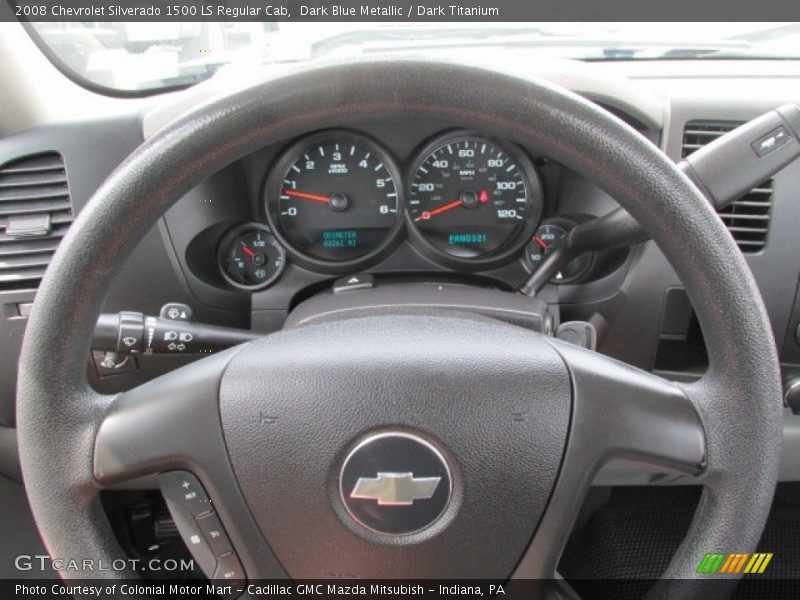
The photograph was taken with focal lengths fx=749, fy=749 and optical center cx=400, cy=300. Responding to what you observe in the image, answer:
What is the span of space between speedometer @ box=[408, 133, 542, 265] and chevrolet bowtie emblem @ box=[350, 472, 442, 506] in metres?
0.99

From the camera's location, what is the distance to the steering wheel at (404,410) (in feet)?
2.83

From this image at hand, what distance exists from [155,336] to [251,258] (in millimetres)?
571

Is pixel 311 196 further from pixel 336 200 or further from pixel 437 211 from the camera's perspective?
pixel 437 211

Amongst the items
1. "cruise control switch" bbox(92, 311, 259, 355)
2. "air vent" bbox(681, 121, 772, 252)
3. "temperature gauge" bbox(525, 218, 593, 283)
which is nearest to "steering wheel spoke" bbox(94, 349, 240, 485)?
"cruise control switch" bbox(92, 311, 259, 355)

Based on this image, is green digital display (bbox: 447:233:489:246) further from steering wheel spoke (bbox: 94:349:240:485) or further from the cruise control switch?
steering wheel spoke (bbox: 94:349:240:485)

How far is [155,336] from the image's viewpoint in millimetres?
1310

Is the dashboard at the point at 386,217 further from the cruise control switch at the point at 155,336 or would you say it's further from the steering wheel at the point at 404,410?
the steering wheel at the point at 404,410

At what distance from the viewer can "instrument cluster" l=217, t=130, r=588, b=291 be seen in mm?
1797

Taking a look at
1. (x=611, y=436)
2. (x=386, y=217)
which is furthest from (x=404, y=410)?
(x=386, y=217)

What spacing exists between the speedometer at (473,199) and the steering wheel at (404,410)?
89cm

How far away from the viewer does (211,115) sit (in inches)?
33.8

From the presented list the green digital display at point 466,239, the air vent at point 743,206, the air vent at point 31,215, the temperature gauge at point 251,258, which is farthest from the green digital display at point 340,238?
the air vent at point 743,206
